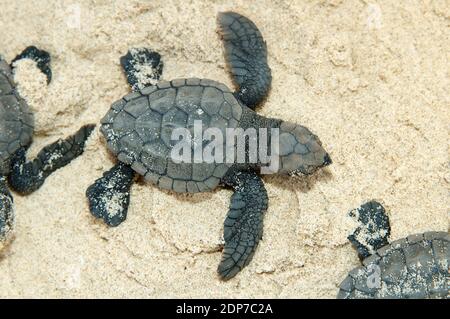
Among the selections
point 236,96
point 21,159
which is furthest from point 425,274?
point 21,159

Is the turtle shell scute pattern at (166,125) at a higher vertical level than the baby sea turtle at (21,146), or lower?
higher

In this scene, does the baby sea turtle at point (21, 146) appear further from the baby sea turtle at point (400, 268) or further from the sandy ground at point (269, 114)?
the baby sea turtle at point (400, 268)

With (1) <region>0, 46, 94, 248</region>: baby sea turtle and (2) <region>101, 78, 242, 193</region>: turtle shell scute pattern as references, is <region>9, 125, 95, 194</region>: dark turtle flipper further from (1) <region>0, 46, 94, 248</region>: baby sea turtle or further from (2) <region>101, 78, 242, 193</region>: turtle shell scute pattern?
(2) <region>101, 78, 242, 193</region>: turtle shell scute pattern

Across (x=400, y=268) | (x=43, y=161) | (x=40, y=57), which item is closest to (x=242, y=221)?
(x=400, y=268)

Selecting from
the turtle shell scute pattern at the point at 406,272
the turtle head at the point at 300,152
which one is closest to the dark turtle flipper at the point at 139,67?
the turtle head at the point at 300,152

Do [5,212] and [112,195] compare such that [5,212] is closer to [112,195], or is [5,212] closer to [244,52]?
[112,195]

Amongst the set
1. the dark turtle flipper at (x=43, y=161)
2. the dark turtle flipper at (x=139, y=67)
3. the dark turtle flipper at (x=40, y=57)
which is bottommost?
the dark turtle flipper at (x=43, y=161)

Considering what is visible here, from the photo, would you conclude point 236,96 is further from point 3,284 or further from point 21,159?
point 3,284
